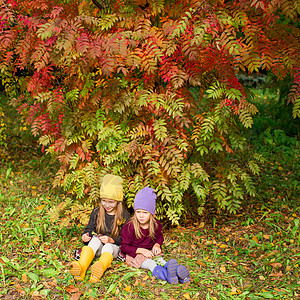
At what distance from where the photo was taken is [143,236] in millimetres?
4020

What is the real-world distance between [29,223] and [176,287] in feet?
7.70

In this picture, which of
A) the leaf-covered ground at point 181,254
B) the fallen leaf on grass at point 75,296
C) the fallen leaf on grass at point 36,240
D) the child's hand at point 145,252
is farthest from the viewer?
the fallen leaf on grass at point 36,240

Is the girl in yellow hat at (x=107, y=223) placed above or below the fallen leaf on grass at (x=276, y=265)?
above

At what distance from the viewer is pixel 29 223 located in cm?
484

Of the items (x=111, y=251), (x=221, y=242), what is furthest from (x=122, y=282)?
(x=221, y=242)

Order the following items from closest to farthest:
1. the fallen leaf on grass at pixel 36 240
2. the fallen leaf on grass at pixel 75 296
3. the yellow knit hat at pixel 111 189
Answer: the fallen leaf on grass at pixel 75 296, the yellow knit hat at pixel 111 189, the fallen leaf on grass at pixel 36 240

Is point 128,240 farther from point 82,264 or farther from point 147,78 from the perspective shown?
point 147,78

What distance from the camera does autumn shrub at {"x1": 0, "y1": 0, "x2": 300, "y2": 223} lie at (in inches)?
142

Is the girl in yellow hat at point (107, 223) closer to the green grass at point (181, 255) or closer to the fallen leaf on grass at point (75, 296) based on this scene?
the green grass at point (181, 255)

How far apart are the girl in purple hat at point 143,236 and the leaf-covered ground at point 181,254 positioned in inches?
5.2

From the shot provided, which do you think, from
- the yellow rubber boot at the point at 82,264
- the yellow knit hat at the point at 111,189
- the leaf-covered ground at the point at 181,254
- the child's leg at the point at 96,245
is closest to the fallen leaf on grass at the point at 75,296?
the leaf-covered ground at the point at 181,254

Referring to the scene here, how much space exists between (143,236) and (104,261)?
538 millimetres

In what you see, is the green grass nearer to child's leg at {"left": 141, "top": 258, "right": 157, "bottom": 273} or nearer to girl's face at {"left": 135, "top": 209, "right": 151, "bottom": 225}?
child's leg at {"left": 141, "top": 258, "right": 157, "bottom": 273}

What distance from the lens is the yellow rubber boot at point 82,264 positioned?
3625 millimetres
